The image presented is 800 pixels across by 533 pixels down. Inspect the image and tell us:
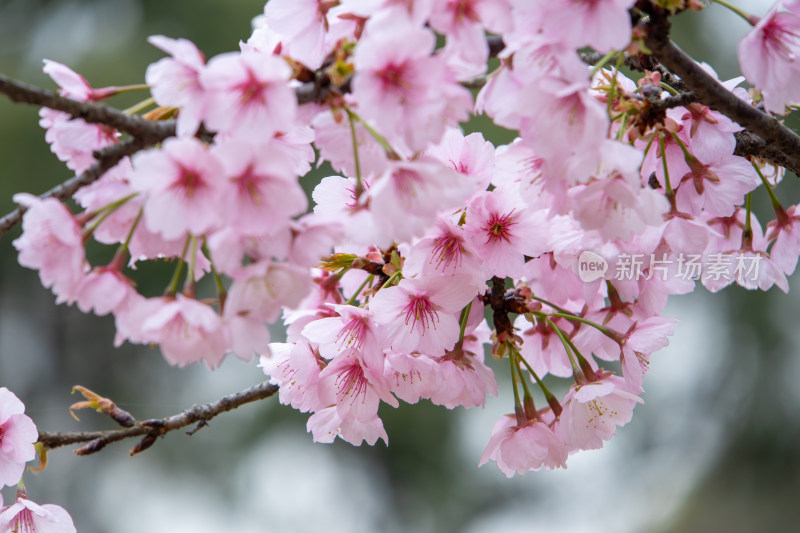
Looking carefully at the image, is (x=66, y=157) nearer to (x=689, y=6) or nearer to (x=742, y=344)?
(x=689, y=6)

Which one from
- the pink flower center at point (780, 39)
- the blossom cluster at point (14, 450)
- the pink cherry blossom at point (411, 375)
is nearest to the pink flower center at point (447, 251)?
the pink cherry blossom at point (411, 375)

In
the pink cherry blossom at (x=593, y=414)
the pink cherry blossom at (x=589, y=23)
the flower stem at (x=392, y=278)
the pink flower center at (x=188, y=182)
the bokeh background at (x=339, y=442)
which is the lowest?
the bokeh background at (x=339, y=442)

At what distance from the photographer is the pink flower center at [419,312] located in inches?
29.7

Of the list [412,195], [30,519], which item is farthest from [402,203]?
[30,519]

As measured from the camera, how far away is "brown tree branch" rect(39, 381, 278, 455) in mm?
826

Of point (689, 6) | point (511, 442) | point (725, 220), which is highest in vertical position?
point (689, 6)

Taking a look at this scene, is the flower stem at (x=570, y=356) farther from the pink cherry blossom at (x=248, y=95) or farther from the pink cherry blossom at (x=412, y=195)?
the pink cherry blossom at (x=248, y=95)

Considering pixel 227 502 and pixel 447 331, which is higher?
pixel 447 331

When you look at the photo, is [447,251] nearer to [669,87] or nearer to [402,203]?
[402,203]

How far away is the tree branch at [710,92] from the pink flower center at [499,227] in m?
0.21

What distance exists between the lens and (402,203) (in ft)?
1.86

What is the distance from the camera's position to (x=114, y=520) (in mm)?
4668

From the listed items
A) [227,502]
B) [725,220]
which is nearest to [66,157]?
[725,220]

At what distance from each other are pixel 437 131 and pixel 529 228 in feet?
0.90
